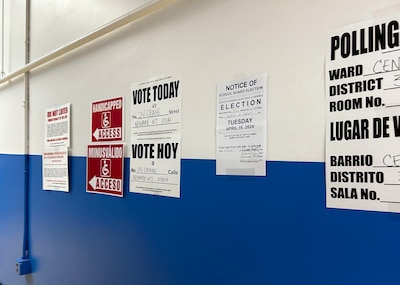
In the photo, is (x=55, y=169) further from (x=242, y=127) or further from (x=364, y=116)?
(x=364, y=116)

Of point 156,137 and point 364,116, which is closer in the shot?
point 364,116

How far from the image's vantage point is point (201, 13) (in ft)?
4.67

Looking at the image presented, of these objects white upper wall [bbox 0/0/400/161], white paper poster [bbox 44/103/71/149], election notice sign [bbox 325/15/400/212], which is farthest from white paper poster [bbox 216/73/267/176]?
white paper poster [bbox 44/103/71/149]

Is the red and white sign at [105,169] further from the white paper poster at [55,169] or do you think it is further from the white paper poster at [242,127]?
the white paper poster at [242,127]

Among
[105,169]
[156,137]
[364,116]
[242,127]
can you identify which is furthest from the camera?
[105,169]

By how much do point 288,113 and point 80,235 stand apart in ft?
4.82

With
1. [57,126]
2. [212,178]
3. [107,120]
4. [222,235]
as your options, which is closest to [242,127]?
[212,178]

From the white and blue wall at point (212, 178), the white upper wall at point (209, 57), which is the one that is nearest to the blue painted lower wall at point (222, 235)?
the white and blue wall at point (212, 178)

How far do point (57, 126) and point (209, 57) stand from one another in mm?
1309

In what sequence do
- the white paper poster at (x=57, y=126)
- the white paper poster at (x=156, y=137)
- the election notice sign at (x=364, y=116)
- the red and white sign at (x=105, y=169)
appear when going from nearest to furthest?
the election notice sign at (x=364, y=116) < the white paper poster at (x=156, y=137) < the red and white sign at (x=105, y=169) < the white paper poster at (x=57, y=126)

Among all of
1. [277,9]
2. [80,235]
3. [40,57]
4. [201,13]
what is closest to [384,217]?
[277,9]

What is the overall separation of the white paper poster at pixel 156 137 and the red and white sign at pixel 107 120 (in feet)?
0.38

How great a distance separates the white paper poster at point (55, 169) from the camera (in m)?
2.19

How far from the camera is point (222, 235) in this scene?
4.30 feet
